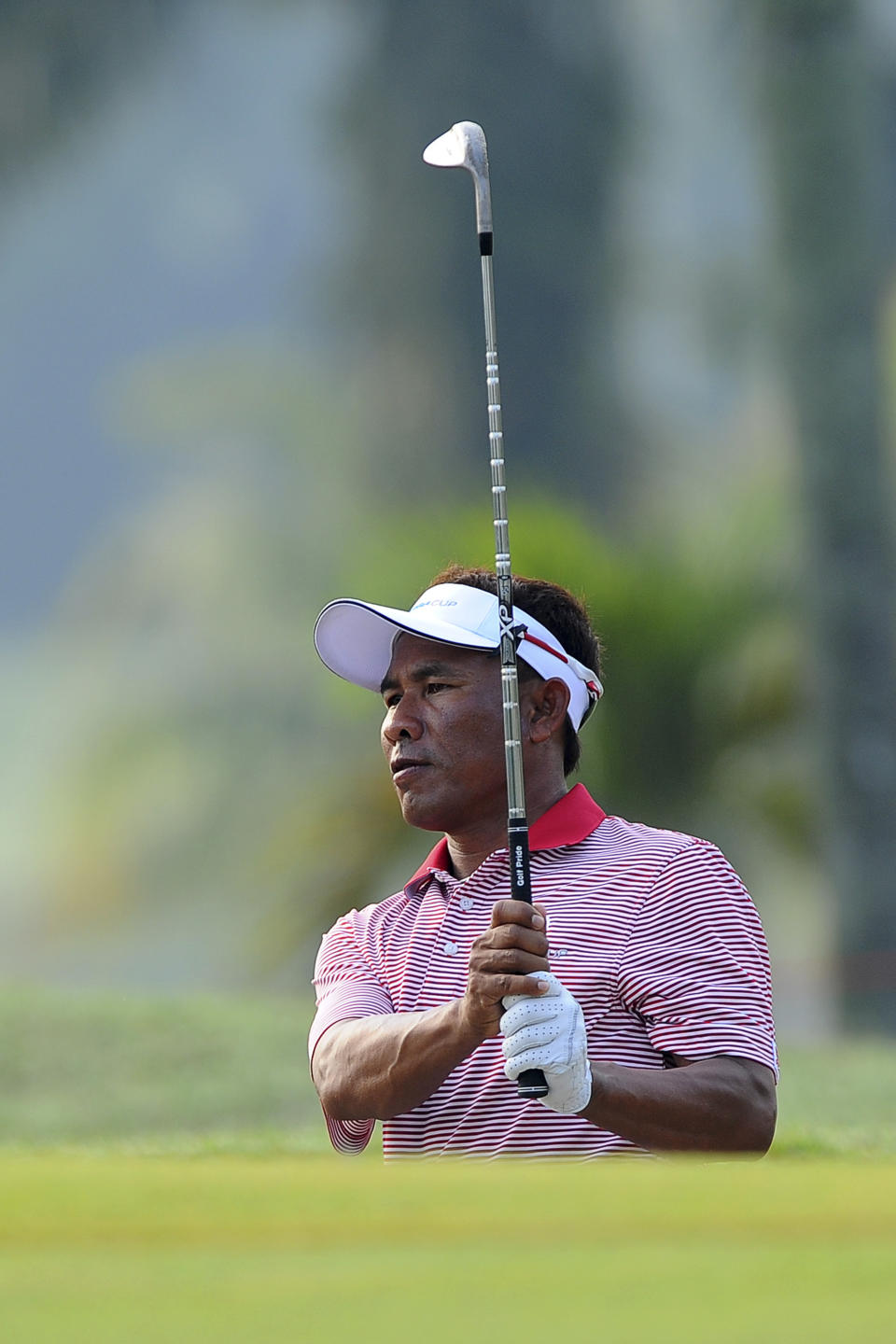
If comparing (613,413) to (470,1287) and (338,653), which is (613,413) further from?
(470,1287)

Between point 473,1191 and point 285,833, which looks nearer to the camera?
point 473,1191

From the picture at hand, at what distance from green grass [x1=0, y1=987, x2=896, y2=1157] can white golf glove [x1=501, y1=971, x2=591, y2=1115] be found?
4237 mm

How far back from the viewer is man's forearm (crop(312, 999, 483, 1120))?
2055mm

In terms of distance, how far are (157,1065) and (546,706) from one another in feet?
15.6

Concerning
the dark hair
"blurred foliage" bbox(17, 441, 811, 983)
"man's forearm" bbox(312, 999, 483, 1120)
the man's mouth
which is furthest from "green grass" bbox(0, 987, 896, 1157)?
Result: "man's forearm" bbox(312, 999, 483, 1120)

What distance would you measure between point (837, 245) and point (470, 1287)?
27.6 feet

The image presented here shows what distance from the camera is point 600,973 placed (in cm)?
216

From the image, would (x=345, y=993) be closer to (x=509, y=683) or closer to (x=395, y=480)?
(x=509, y=683)

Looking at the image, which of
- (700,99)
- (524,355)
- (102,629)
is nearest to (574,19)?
(700,99)

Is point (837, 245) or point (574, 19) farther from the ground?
point (574, 19)

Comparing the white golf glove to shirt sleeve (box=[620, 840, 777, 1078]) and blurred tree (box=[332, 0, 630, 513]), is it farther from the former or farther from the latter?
blurred tree (box=[332, 0, 630, 513])

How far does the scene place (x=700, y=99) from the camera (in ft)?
34.9

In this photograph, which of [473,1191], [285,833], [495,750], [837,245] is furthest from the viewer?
[285,833]

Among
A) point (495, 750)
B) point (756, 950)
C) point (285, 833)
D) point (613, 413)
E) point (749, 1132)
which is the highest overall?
point (613, 413)
